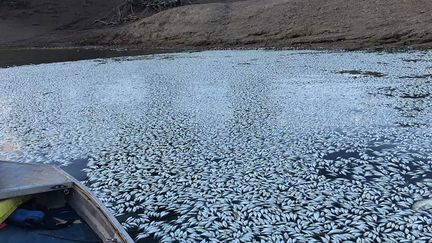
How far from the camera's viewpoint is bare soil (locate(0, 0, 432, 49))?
21.1 meters

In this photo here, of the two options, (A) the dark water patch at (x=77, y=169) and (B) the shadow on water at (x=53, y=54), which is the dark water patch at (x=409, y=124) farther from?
(B) the shadow on water at (x=53, y=54)

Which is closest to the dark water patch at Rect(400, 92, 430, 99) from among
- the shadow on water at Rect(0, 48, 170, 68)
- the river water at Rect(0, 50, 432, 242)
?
the river water at Rect(0, 50, 432, 242)

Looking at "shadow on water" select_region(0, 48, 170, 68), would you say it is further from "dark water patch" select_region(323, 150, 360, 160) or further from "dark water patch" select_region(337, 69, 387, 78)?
"dark water patch" select_region(323, 150, 360, 160)

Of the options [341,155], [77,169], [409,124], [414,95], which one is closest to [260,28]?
[414,95]

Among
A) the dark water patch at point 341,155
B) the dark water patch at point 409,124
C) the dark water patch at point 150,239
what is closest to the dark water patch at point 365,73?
the dark water patch at point 409,124

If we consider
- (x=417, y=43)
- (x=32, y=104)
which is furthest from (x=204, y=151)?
(x=417, y=43)

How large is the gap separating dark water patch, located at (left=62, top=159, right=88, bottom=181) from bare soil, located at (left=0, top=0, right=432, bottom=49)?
54.0 feet

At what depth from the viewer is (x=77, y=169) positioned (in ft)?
22.4

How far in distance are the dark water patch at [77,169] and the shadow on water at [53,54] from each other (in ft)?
58.1

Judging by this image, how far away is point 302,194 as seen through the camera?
5535mm

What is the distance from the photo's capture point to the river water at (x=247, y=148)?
16.3 ft

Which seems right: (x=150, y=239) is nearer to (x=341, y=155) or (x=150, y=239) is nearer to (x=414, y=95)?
(x=341, y=155)

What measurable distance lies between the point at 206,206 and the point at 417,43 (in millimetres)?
17306

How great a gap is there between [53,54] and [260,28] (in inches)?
500
